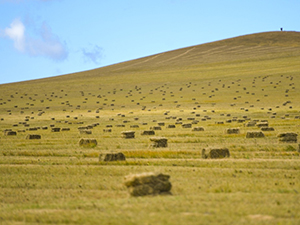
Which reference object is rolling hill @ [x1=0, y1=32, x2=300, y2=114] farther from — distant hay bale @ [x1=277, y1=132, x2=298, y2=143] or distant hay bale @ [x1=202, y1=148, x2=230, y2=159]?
distant hay bale @ [x1=202, y1=148, x2=230, y2=159]

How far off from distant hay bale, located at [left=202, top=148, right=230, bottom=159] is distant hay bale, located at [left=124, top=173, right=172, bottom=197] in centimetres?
752

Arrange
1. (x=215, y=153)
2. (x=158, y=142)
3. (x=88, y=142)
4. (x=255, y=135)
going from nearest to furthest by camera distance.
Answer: (x=215, y=153)
(x=158, y=142)
(x=88, y=142)
(x=255, y=135)

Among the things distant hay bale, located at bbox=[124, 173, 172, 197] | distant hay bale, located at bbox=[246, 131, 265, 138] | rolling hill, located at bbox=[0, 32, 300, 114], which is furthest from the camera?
rolling hill, located at bbox=[0, 32, 300, 114]

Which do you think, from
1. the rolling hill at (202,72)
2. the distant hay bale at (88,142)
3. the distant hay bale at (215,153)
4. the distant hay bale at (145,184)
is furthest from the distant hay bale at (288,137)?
the rolling hill at (202,72)

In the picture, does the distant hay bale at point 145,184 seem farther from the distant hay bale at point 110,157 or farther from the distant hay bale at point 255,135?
the distant hay bale at point 255,135

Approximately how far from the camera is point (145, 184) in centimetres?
1216

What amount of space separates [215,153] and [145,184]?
8.06 m

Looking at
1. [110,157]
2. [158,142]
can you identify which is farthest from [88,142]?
[110,157]

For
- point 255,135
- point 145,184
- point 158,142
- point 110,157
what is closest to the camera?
point 145,184

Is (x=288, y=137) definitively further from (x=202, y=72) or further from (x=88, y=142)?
(x=202, y=72)

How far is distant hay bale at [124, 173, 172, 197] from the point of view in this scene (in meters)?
12.1

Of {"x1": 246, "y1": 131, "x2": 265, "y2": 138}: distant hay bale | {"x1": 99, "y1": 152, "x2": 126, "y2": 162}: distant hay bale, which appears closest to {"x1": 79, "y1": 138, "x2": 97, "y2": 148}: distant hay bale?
{"x1": 99, "y1": 152, "x2": 126, "y2": 162}: distant hay bale

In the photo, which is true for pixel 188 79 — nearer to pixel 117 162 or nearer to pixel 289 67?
pixel 289 67

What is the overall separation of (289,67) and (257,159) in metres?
80.5
